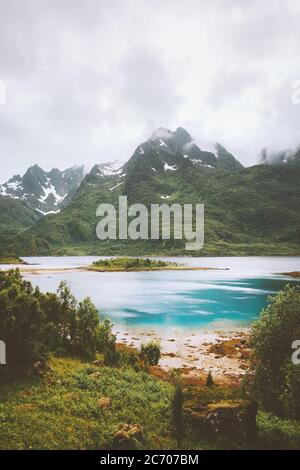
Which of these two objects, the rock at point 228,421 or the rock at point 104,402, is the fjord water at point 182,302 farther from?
the rock at point 228,421

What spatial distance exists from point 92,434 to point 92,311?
18964 mm

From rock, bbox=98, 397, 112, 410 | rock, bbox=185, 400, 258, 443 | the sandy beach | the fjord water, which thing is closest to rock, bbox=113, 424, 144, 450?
rock, bbox=185, 400, 258, 443

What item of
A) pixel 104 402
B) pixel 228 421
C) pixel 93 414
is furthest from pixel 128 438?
pixel 228 421

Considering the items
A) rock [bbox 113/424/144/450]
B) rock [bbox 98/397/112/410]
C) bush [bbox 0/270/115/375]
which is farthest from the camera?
bush [bbox 0/270/115/375]

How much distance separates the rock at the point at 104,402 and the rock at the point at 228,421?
5.48 metres

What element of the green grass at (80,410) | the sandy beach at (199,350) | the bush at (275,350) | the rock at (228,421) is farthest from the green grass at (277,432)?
the sandy beach at (199,350)

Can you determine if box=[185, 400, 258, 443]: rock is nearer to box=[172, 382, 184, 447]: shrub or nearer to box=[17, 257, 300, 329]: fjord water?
A: box=[172, 382, 184, 447]: shrub

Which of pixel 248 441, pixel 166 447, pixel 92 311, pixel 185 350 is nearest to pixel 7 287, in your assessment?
pixel 92 311

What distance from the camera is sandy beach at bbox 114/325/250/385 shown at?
35.2 metres

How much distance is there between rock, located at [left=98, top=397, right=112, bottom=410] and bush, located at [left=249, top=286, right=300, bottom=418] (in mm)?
10556

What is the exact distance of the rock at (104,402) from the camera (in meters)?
22.0

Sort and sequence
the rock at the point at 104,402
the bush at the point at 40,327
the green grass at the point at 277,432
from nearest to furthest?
the green grass at the point at 277,432 < the rock at the point at 104,402 < the bush at the point at 40,327

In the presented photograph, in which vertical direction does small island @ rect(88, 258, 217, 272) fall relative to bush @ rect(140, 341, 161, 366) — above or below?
below

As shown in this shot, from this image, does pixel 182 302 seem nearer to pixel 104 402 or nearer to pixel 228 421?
pixel 104 402
